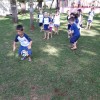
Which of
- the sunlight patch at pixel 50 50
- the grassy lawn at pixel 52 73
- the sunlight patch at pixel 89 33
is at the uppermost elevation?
the sunlight patch at pixel 89 33

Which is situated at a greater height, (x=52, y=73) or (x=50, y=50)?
(x=50, y=50)

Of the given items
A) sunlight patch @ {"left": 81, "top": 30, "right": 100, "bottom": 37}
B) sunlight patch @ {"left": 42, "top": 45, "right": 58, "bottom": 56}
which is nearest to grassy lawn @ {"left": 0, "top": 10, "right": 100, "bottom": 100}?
sunlight patch @ {"left": 42, "top": 45, "right": 58, "bottom": 56}

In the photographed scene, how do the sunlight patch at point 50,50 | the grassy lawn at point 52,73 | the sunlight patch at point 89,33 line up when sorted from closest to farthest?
the grassy lawn at point 52,73
the sunlight patch at point 50,50
the sunlight patch at point 89,33

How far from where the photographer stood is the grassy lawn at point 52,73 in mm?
5926

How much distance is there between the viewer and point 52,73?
23.6ft

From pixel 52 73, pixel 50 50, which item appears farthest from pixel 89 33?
pixel 52 73

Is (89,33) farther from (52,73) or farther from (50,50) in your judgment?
(52,73)

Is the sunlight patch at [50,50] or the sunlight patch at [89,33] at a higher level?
the sunlight patch at [89,33]

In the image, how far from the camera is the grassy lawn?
5.93m

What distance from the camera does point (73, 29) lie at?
30.8 ft

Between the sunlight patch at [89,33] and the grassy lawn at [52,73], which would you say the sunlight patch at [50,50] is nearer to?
the grassy lawn at [52,73]

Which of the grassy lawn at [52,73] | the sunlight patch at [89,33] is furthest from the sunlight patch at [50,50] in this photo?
the sunlight patch at [89,33]

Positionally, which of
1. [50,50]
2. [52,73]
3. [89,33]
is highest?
[89,33]

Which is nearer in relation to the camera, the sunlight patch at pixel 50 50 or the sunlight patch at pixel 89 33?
the sunlight patch at pixel 50 50
